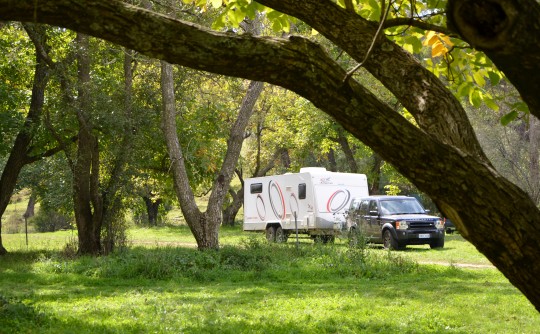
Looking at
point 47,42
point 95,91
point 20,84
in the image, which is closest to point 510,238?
point 95,91

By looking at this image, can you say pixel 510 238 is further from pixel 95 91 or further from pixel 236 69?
pixel 95 91

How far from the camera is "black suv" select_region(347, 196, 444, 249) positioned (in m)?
24.4

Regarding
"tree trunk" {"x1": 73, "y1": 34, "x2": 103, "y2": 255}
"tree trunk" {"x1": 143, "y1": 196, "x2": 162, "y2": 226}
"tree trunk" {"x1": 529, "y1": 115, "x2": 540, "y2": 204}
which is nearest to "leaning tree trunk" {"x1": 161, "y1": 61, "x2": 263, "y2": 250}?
"tree trunk" {"x1": 73, "y1": 34, "x2": 103, "y2": 255}

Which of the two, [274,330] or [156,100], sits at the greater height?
[156,100]

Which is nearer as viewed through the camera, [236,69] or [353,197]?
[236,69]

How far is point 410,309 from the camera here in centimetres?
1034

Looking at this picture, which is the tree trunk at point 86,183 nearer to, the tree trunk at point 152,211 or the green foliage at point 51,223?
the tree trunk at point 152,211

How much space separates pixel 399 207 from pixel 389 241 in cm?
176

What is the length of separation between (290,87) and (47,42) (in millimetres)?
18784

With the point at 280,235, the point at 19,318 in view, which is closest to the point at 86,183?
the point at 280,235

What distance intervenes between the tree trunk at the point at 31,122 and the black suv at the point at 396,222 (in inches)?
367

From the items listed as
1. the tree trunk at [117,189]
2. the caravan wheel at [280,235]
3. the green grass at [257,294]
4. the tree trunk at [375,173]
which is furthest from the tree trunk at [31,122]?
the tree trunk at [375,173]

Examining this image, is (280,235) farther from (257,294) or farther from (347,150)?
(257,294)

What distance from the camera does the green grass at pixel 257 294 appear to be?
9.14 metres
